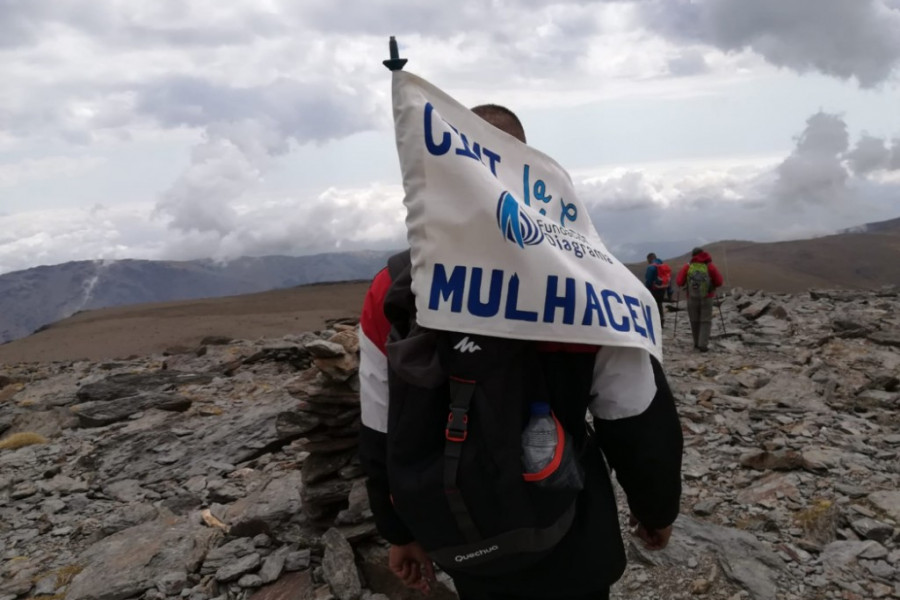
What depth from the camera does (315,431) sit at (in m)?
6.04

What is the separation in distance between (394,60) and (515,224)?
68 centimetres

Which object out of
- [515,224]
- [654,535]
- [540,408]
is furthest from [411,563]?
[515,224]

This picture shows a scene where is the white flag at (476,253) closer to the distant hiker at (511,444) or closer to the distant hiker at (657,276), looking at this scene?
the distant hiker at (511,444)

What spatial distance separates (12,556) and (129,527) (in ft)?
4.10

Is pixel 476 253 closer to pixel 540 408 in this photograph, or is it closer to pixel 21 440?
pixel 540 408

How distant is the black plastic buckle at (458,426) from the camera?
6.10ft

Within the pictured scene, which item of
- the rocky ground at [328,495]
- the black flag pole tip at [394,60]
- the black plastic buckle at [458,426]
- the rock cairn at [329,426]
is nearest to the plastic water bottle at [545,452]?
the black plastic buckle at [458,426]

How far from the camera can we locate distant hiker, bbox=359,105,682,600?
1871mm

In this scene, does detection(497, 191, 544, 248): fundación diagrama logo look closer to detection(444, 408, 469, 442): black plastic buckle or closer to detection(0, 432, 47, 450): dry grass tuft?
detection(444, 408, 469, 442): black plastic buckle

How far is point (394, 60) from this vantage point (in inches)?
77.9

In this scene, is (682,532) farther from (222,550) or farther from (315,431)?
(222,550)

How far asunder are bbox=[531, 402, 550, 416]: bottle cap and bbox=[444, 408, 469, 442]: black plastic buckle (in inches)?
9.5

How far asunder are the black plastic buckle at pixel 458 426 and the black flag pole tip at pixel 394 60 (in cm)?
114

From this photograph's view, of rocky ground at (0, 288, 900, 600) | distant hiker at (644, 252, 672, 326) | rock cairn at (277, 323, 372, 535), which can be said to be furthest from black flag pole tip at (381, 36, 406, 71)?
distant hiker at (644, 252, 672, 326)
